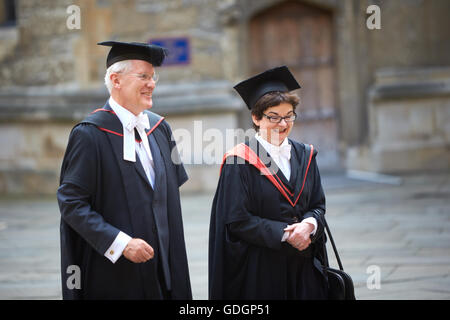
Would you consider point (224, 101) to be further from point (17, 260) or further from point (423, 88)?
point (17, 260)

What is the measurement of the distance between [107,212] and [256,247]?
83cm

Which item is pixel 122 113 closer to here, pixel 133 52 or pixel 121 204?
pixel 133 52

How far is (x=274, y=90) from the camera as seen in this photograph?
3318 millimetres

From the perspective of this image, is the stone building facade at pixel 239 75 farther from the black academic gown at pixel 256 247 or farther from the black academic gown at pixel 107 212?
the black academic gown at pixel 107 212

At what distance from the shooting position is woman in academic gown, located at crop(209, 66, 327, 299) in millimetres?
3229

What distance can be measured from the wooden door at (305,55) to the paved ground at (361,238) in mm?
1075

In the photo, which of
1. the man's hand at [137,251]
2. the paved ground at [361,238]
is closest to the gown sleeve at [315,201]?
the man's hand at [137,251]

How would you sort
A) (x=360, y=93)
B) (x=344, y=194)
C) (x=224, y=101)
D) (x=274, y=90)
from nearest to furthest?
1. (x=274, y=90)
2. (x=344, y=194)
3. (x=224, y=101)
4. (x=360, y=93)

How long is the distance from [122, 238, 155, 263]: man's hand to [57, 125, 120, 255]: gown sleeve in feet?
0.30

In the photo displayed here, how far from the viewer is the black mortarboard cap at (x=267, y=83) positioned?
3338mm

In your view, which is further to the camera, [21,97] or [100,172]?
[21,97]

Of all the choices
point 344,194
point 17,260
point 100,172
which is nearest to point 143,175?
point 100,172

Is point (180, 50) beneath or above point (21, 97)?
above

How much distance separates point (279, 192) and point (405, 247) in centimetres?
327
